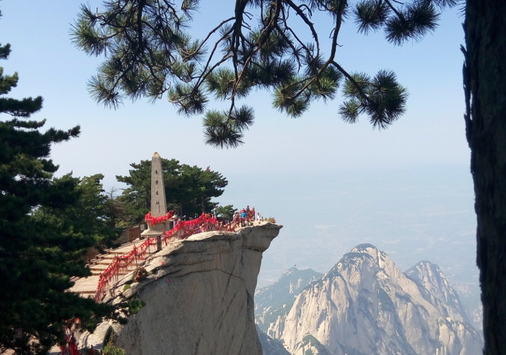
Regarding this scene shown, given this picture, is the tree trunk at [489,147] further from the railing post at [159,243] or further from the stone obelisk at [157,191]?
the stone obelisk at [157,191]

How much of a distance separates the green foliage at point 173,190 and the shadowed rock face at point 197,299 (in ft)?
22.8

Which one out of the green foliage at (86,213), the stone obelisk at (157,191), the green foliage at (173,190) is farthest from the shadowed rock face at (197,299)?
the green foliage at (173,190)

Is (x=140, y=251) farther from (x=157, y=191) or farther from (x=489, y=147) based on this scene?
(x=489, y=147)

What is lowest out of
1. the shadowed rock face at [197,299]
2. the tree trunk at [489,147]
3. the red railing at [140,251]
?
the shadowed rock face at [197,299]

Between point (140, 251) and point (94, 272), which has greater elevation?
point (140, 251)

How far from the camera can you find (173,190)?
30.0 m

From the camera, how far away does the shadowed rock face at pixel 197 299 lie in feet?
48.5

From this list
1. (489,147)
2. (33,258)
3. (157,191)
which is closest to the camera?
(489,147)

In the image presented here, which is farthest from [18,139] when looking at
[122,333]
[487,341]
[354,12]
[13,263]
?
[487,341]

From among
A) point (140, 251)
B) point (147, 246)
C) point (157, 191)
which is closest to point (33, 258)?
point (147, 246)

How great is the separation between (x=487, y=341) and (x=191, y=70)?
8549 millimetres

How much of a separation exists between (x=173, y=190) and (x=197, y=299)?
40.8 ft

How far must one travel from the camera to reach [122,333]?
13.3 m

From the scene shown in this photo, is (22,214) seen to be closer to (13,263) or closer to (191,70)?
(13,263)
